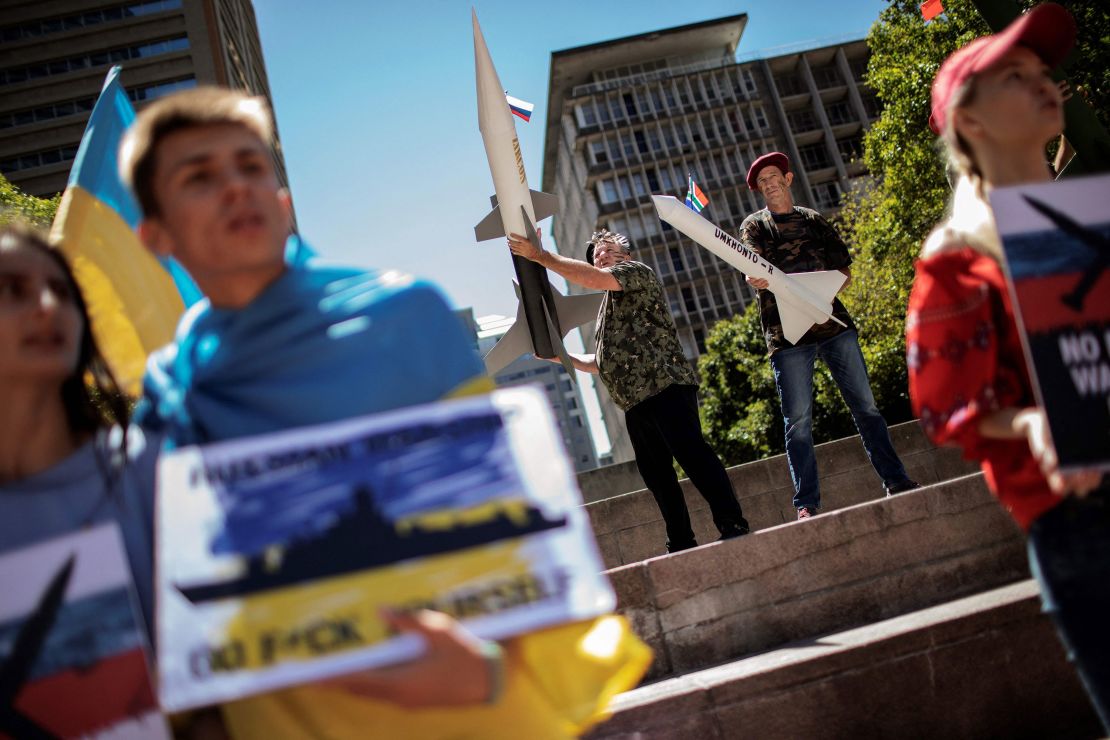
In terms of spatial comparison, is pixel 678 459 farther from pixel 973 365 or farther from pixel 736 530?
pixel 973 365

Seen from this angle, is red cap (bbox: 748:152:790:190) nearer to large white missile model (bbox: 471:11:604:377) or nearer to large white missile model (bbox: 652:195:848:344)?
large white missile model (bbox: 652:195:848:344)

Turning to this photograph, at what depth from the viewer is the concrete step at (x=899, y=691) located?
11.1 feet

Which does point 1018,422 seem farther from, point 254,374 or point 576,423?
point 576,423

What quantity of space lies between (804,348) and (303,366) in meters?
4.42

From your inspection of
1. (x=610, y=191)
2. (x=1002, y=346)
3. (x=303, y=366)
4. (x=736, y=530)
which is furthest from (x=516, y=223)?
(x=610, y=191)

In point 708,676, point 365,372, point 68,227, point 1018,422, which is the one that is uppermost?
point 68,227

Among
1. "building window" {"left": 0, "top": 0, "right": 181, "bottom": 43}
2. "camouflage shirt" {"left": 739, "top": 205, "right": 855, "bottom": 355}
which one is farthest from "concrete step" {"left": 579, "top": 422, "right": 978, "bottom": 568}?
"building window" {"left": 0, "top": 0, "right": 181, "bottom": 43}

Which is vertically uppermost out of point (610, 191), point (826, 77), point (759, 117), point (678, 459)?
point (826, 77)

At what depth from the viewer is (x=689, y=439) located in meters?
5.21

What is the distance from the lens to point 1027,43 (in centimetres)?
209

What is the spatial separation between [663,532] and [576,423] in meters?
189

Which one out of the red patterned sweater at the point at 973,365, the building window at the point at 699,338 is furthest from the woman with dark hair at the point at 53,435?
the building window at the point at 699,338

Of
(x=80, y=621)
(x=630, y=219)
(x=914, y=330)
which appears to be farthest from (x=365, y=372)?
(x=630, y=219)

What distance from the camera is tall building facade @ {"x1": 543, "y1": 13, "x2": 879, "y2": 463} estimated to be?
65.3 m
